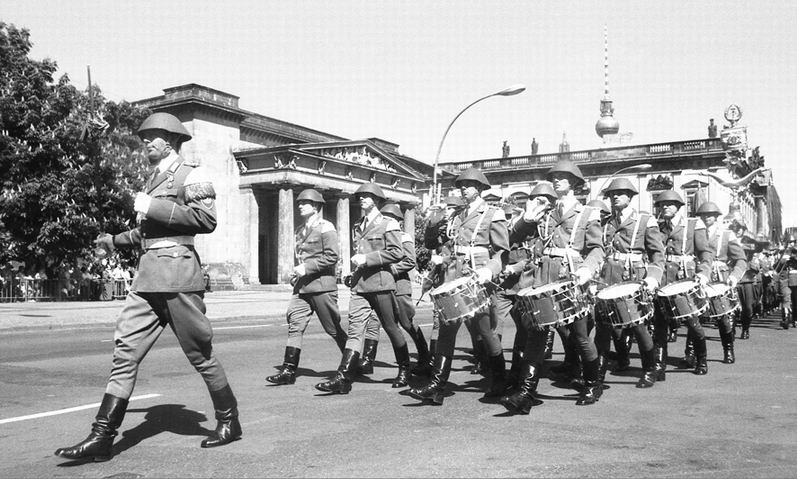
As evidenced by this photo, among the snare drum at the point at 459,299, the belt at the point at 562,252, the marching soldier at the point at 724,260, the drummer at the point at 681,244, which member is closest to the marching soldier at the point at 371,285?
the snare drum at the point at 459,299

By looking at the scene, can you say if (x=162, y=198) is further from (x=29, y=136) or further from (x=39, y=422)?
(x=29, y=136)

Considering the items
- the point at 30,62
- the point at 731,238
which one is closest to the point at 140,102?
the point at 30,62

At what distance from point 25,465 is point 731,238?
10.8 metres

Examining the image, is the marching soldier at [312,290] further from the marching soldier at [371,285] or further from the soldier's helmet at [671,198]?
the soldier's helmet at [671,198]

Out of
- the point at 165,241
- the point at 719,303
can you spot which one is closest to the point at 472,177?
the point at 165,241

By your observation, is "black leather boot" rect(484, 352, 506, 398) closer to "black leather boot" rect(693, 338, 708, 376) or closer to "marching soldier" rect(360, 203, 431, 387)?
"marching soldier" rect(360, 203, 431, 387)

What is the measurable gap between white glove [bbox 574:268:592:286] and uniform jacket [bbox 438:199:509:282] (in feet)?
2.31

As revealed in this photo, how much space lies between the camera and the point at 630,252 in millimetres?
9289

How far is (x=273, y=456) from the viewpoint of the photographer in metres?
5.17

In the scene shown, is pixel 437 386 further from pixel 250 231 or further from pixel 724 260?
pixel 250 231

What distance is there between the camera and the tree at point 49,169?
91.9ft

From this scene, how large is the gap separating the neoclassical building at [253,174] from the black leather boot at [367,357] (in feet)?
114

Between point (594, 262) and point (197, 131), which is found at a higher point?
point (197, 131)

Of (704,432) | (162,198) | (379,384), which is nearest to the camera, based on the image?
(162,198)
